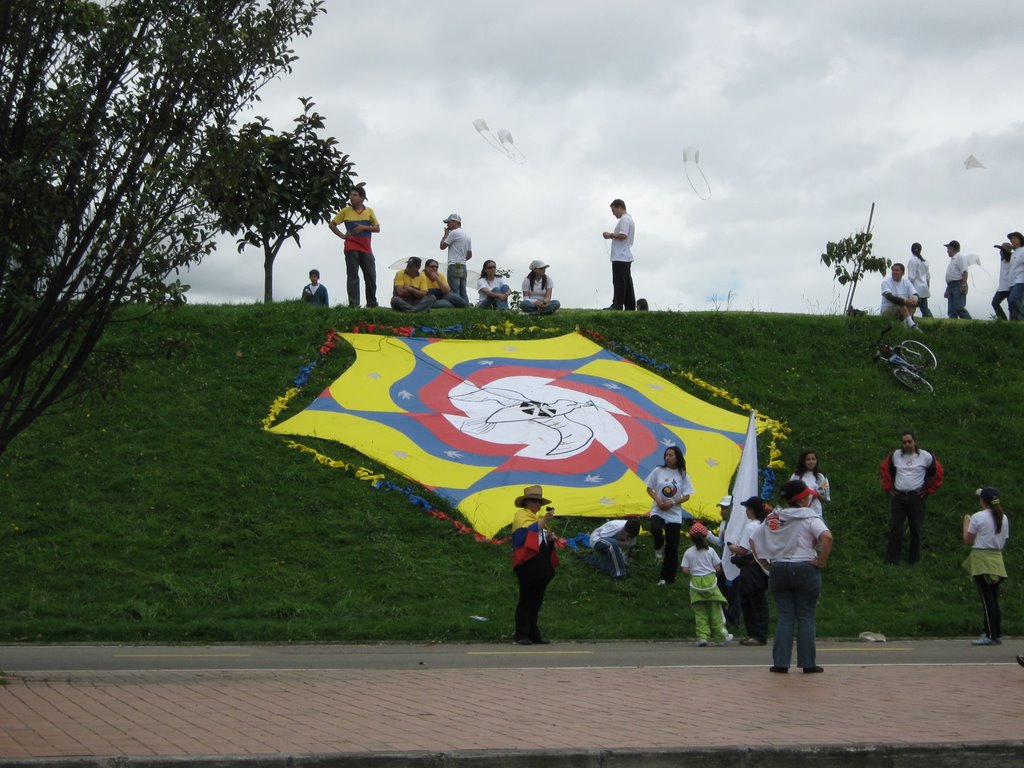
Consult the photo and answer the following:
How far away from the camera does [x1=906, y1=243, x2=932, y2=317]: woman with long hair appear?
2844 cm

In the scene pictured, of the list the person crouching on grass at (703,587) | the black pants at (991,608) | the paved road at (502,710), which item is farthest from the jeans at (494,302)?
the paved road at (502,710)

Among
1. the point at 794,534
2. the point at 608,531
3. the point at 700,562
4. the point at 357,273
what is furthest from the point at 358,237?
the point at 794,534

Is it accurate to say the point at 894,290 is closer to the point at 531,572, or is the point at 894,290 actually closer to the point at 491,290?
the point at 491,290

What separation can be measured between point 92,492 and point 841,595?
34.0 feet

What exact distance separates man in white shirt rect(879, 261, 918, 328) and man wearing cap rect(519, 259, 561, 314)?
6.82m

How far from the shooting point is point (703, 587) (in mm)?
14586

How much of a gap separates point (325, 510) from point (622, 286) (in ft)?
35.7

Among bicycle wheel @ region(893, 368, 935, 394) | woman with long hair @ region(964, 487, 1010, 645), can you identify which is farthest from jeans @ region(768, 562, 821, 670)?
bicycle wheel @ region(893, 368, 935, 394)

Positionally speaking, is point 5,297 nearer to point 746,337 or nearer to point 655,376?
point 655,376

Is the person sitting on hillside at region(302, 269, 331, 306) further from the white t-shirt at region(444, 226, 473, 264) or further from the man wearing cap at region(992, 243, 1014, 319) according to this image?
the man wearing cap at region(992, 243, 1014, 319)

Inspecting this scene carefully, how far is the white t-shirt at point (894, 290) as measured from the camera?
27.0 m

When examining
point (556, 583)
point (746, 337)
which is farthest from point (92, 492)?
point (746, 337)

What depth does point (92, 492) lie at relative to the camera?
1836 centimetres

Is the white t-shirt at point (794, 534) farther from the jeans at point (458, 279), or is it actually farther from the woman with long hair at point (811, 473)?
the jeans at point (458, 279)
